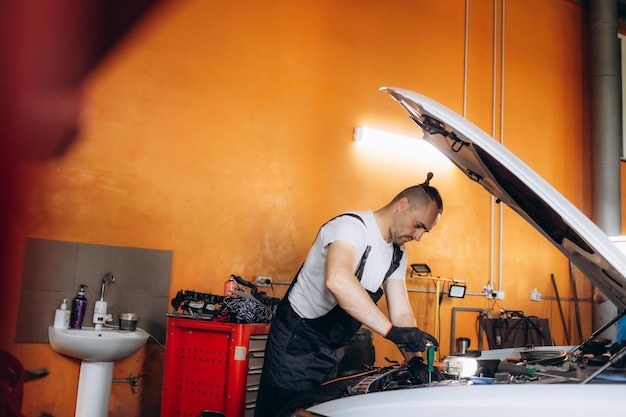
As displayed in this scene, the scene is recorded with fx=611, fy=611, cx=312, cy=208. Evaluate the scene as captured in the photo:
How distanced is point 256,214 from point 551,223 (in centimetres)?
276

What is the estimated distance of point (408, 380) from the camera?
1.81 metres

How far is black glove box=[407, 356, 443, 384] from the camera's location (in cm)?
177

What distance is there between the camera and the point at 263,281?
4176 millimetres

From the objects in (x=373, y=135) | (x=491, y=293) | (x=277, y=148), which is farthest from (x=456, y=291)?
(x=277, y=148)

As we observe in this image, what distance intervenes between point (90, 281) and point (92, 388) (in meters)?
0.62

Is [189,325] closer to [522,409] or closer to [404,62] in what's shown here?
[522,409]

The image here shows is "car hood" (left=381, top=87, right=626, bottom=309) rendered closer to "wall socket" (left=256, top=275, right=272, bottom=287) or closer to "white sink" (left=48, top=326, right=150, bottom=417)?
"white sink" (left=48, top=326, right=150, bottom=417)

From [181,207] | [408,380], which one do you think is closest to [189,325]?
[181,207]

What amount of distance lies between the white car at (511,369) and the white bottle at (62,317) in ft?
7.21

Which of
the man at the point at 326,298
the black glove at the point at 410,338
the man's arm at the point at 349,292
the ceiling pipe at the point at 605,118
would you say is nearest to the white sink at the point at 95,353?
the man at the point at 326,298

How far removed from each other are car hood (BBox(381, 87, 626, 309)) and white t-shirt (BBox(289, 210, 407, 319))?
0.50 m

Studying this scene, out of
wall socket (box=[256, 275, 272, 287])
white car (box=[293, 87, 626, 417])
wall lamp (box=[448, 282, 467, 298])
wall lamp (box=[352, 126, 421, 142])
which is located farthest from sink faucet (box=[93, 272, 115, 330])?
wall lamp (box=[448, 282, 467, 298])

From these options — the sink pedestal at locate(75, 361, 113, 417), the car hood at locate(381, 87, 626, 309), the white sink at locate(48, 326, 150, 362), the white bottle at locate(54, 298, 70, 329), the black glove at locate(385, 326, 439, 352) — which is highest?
the car hood at locate(381, 87, 626, 309)

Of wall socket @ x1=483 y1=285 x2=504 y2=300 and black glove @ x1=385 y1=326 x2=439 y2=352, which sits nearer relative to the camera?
black glove @ x1=385 y1=326 x2=439 y2=352
